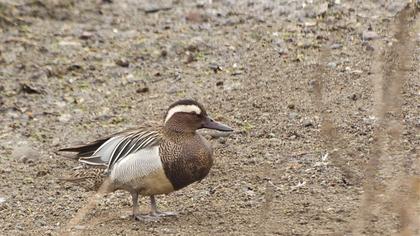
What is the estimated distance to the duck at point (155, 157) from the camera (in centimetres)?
674

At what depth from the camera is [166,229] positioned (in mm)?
6719

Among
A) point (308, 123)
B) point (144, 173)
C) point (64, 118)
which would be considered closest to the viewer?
point (144, 173)

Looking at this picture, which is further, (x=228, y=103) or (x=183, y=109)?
(x=228, y=103)

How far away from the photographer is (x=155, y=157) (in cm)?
676

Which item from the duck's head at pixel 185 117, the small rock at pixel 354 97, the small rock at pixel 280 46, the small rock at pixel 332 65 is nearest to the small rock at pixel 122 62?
the small rock at pixel 280 46

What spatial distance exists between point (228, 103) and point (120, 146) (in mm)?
2674

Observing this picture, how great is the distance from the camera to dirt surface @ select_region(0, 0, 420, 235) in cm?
679

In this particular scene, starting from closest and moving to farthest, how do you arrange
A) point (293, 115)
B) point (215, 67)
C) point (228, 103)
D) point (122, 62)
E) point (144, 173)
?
1. point (144, 173)
2. point (293, 115)
3. point (228, 103)
4. point (215, 67)
5. point (122, 62)

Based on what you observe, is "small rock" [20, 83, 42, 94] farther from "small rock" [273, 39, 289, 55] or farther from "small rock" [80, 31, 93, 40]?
"small rock" [273, 39, 289, 55]

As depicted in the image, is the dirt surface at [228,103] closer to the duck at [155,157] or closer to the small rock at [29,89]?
the small rock at [29,89]

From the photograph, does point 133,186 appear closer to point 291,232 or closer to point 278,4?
point 291,232

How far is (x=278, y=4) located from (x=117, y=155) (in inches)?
217

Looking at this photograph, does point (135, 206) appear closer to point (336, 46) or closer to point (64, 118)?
point (64, 118)

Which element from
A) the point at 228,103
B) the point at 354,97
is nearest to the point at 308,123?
the point at 354,97
